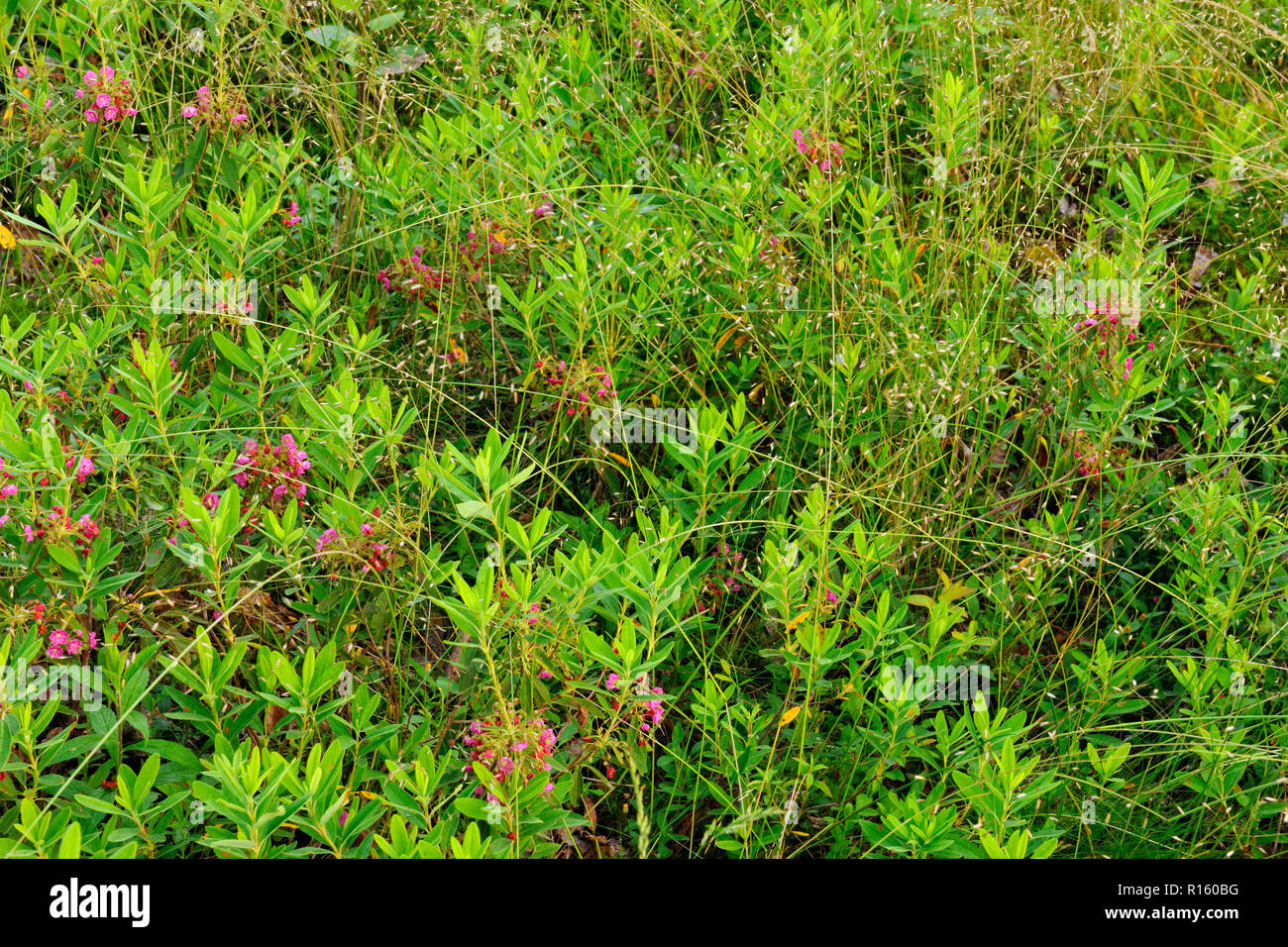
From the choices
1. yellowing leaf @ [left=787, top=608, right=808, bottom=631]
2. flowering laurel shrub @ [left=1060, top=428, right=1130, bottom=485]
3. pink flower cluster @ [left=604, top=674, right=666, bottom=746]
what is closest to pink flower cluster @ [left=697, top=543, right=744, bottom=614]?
yellowing leaf @ [left=787, top=608, right=808, bottom=631]

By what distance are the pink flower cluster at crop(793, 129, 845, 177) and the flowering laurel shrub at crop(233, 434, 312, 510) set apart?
1547mm

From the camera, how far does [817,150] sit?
279 centimetres

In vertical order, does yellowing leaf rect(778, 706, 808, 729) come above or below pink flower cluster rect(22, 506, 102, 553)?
below

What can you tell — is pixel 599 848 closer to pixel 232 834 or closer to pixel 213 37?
pixel 232 834

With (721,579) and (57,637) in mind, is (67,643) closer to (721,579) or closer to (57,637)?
(57,637)

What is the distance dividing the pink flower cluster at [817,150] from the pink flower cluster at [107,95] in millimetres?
1775

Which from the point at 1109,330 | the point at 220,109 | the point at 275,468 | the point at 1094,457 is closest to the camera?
the point at 275,468

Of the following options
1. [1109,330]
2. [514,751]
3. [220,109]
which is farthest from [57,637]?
[1109,330]

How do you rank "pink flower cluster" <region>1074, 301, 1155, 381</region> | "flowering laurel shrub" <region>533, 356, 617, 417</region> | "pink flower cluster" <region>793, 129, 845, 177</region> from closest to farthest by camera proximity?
"flowering laurel shrub" <region>533, 356, 617, 417</region> < "pink flower cluster" <region>1074, 301, 1155, 381</region> < "pink flower cluster" <region>793, 129, 845, 177</region>

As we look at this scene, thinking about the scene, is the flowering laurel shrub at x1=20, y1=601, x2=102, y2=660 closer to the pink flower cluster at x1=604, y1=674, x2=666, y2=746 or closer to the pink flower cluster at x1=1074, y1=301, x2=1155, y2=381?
the pink flower cluster at x1=604, y1=674, x2=666, y2=746

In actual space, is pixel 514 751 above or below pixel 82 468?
below

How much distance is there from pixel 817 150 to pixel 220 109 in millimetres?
1611

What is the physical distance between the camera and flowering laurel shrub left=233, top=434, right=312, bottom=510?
2.08m
